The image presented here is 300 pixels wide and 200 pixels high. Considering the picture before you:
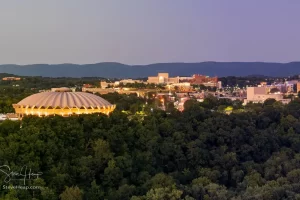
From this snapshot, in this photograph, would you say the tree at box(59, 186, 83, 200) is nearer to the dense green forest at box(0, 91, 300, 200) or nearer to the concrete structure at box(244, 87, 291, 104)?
the dense green forest at box(0, 91, 300, 200)

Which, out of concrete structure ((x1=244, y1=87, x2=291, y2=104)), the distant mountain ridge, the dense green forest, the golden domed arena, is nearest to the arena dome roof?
the golden domed arena

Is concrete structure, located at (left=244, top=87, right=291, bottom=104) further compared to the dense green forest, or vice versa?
concrete structure, located at (left=244, top=87, right=291, bottom=104)

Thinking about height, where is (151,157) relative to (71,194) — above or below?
above

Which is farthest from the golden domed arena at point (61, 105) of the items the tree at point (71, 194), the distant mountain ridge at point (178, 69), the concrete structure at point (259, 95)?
the distant mountain ridge at point (178, 69)

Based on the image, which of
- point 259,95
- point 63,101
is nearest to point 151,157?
point 63,101

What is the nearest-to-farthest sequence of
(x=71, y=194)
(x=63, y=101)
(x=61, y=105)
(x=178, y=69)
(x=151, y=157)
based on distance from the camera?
(x=71, y=194) < (x=151, y=157) < (x=61, y=105) < (x=63, y=101) < (x=178, y=69)

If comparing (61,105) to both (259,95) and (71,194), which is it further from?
(259,95)

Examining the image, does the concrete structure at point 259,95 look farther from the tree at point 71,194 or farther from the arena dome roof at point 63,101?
the tree at point 71,194
